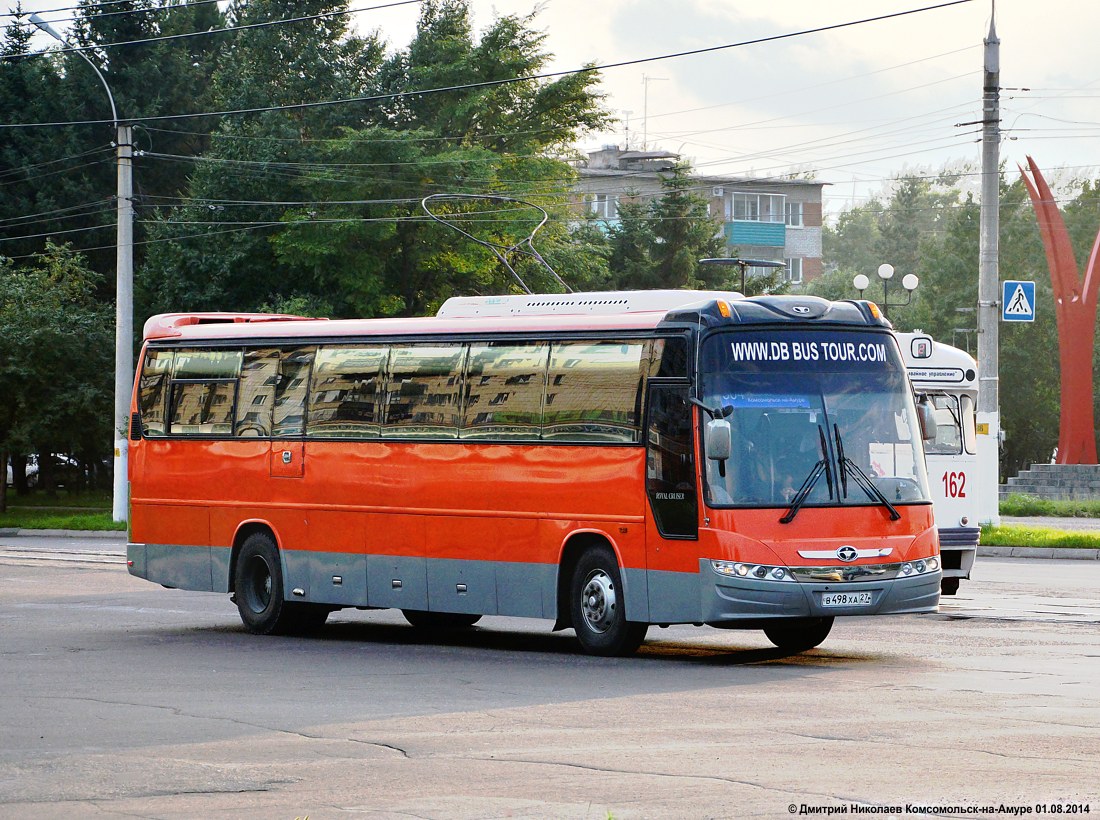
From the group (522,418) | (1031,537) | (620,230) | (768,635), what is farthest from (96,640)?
(620,230)

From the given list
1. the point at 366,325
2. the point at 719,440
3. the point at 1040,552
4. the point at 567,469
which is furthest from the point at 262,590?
the point at 1040,552

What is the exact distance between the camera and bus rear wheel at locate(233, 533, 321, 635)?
1806 cm

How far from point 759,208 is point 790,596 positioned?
90813 millimetres

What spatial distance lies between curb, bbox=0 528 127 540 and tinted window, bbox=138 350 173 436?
19986 mm

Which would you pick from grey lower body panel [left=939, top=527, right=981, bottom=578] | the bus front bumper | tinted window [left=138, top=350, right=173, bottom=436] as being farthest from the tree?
the bus front bumper

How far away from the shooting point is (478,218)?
53750 mm

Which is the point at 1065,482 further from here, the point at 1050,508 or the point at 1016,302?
the point at 1016,302

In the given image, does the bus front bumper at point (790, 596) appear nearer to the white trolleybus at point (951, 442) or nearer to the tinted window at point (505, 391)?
the tinted window at point (505, 391)

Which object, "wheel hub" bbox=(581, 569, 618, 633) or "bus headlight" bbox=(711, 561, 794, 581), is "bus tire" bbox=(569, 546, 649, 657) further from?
"bus headlight" bbox=(711, 561, 794, 581)

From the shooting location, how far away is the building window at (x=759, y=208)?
4040 inches

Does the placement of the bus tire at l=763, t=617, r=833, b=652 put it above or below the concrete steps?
above

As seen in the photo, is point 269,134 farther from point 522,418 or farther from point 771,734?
point 771,734

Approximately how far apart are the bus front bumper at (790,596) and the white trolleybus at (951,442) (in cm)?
770

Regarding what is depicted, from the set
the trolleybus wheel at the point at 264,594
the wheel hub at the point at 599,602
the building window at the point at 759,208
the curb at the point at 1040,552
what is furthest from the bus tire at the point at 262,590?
the building window at the point at 759,208
